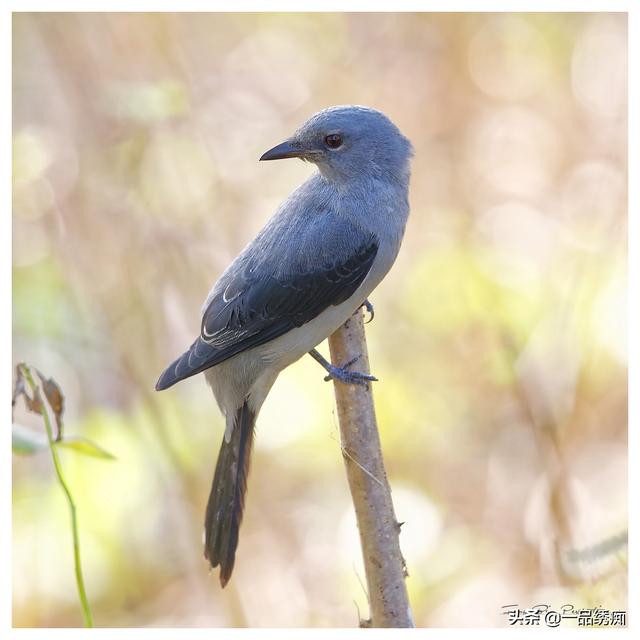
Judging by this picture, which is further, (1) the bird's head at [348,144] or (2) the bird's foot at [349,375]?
(1) the bird's head at [348,144]

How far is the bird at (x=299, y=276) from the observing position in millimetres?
3465

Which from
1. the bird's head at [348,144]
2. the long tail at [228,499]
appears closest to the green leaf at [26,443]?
the long tail at [228,499]

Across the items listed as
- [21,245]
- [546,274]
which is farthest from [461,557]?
[21,245]

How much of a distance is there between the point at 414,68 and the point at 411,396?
1.97 meters

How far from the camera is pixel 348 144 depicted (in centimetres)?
357

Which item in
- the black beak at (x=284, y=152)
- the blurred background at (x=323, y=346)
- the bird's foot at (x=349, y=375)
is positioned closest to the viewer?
the bird's foot at (x=349, y=375)

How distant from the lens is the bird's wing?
3.44 meters

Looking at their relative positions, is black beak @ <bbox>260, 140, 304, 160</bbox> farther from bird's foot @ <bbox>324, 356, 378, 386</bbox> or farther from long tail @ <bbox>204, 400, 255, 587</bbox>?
long tail @ <bbox>204, 400, 255, 587</bbox>

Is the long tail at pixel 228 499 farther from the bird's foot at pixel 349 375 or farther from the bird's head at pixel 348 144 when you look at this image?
the bird's head at pixel 348 144

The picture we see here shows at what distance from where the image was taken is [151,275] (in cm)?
473

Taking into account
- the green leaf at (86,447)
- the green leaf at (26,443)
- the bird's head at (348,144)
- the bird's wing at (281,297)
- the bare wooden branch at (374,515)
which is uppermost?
the bird's head at (348,144)

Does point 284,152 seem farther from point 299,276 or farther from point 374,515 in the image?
point 374,515

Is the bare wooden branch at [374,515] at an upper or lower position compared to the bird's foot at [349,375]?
lower
